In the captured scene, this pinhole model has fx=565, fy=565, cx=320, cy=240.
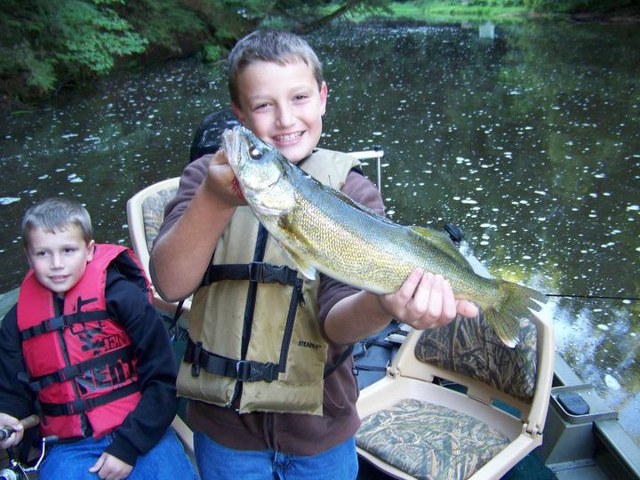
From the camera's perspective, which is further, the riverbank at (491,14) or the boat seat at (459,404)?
the riverbank at (491,14)

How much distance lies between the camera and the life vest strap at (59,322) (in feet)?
7.90

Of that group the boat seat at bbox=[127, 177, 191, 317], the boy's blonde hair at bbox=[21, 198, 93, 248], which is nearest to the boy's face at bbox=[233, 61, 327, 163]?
the boy's blonde hair at bbox=[21, 198, 93, 248]

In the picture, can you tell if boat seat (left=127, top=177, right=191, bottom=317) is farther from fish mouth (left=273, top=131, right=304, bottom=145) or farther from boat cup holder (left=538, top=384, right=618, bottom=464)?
boat cup holder (left=538, top=384, right=618, bottom=464)

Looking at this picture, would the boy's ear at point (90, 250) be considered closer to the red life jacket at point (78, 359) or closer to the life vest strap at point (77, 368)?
the red life jacket at point (78, 359)

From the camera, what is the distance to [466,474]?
2600 millimetres

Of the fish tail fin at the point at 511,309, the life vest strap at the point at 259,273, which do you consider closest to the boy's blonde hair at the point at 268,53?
the life vest strap at the point at 259,273

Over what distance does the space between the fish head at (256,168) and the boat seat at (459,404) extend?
168 centimetres

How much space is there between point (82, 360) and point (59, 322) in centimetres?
19

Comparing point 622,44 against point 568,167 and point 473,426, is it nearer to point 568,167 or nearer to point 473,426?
point 568,167

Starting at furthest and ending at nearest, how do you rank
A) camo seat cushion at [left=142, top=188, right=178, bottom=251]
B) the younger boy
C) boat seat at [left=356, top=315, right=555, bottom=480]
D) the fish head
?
camo seat cushion at [left=142, top=188, right=178, bottom=251]
boat seat at [left=356, top=315, right=555, bottom=480]
the younger boy
the fish head

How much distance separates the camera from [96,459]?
230 cm

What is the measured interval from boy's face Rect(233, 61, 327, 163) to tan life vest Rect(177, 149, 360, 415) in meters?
0.15

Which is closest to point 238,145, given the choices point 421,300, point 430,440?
point 421,300

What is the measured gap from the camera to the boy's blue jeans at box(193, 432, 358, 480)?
5.99 ft
